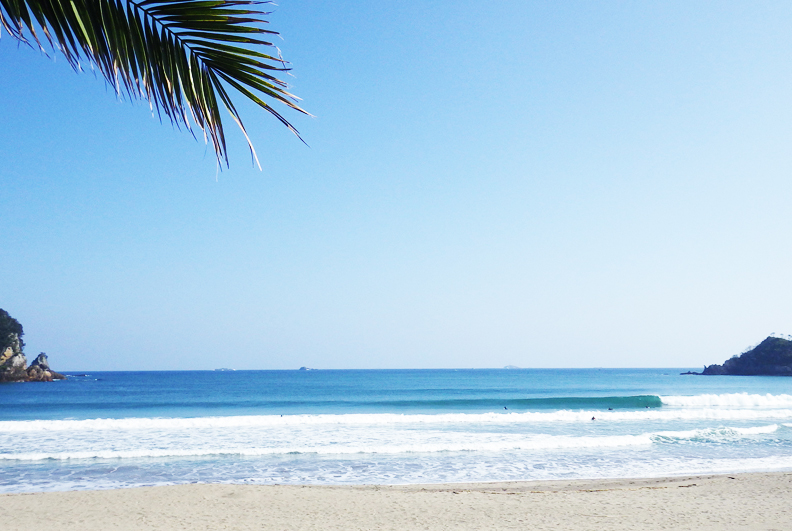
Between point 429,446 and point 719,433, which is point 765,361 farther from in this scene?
point 429,446

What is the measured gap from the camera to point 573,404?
3241cm

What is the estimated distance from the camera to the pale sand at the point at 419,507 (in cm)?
773

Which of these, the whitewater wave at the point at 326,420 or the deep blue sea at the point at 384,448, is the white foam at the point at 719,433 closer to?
the deep blue sea at the point at 384,448

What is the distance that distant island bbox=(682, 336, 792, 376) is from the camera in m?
81.6

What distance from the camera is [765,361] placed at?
8412 cm

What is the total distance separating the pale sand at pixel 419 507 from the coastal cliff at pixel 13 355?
57.2 meters

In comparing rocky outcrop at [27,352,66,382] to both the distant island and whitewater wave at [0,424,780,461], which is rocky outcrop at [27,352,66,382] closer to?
whitewater wave at [0,424,780,461]

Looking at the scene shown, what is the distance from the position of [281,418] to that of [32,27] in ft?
73.5

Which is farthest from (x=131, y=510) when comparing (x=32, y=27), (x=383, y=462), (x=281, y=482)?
(x=32, y=27)

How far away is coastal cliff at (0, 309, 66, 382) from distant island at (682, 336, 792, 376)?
338ft

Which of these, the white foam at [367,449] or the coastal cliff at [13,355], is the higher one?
the coastal cliff at [13,355]

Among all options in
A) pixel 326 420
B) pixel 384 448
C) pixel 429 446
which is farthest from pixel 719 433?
pixel 326 420

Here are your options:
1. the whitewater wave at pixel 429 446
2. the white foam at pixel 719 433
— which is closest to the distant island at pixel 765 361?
the white foam at pixel 719 433

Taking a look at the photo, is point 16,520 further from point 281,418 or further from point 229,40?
point 281,418
